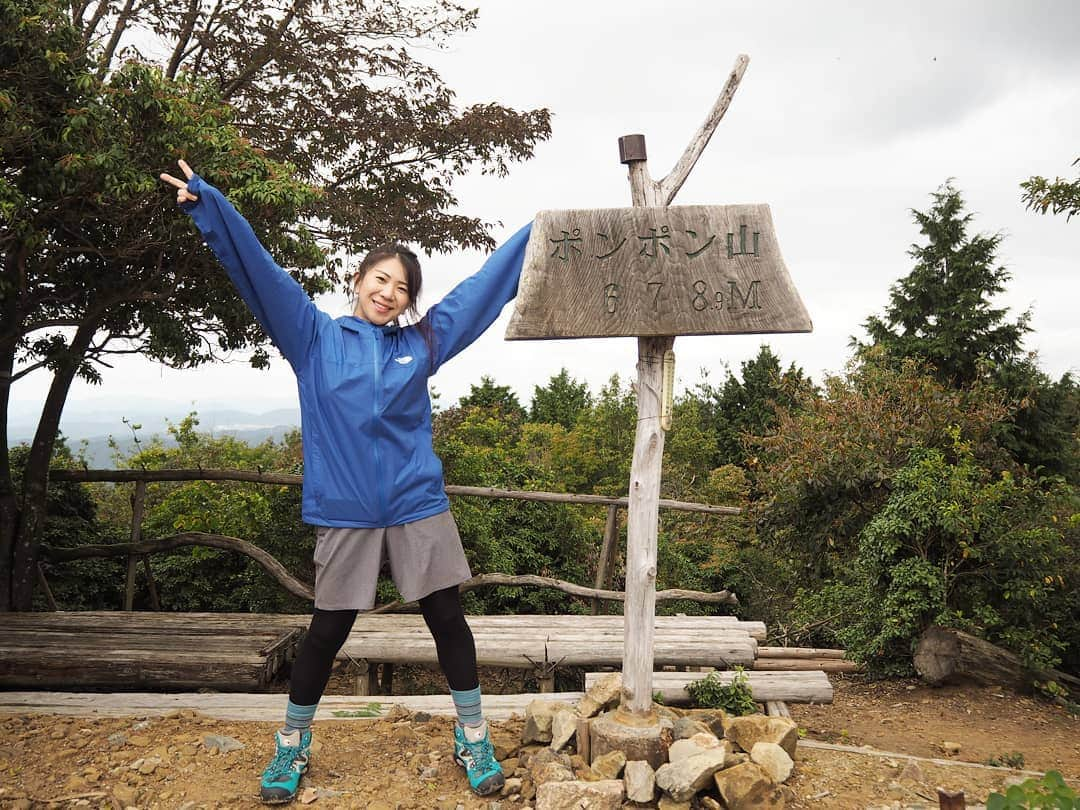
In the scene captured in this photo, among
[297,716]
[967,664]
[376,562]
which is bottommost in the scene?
[967,664]

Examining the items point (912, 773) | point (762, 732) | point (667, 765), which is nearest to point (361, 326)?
→ point (667, 765)

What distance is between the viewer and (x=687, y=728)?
3.16 m

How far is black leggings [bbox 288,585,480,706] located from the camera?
2.82 m

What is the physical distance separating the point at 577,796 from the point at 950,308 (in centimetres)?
1418

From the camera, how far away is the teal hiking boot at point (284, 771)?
2832mm

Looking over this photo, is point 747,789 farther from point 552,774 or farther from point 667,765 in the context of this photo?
point 552,774

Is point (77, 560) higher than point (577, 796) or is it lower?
higher

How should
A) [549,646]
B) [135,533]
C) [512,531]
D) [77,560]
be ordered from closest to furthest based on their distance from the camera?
[549,646] < [135,533] < [77,560] < [512,531]

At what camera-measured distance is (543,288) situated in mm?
2920

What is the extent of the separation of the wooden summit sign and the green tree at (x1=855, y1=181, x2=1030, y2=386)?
11.8m

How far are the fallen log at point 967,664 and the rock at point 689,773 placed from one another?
3350mm

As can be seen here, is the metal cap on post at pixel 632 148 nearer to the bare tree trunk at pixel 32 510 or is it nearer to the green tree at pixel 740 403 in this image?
the bare tree trunk at pixel 32 510

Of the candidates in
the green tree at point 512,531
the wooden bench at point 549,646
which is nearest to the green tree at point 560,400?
the green tree at point 512,531

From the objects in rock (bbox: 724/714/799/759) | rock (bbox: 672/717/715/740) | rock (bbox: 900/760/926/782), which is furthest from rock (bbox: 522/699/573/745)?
rock (bbox: 900/760/926/782)
